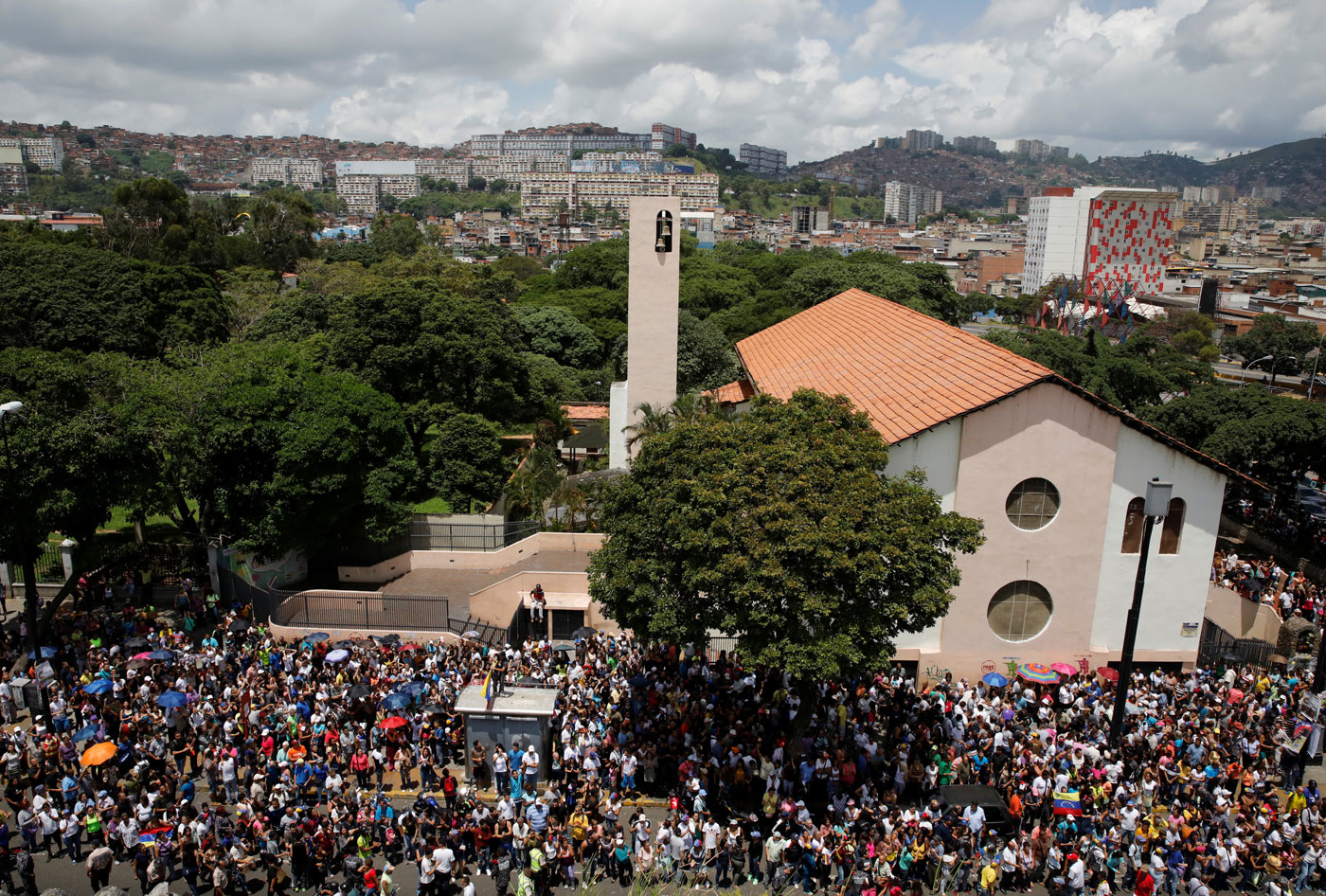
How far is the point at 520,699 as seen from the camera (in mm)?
17562

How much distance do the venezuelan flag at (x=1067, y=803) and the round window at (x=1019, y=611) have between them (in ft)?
21.7

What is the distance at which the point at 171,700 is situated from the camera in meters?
18.0

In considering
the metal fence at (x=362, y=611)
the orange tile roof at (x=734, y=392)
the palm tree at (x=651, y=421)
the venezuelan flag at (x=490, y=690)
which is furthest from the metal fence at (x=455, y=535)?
the orange tile roof at (x=734, y=392)

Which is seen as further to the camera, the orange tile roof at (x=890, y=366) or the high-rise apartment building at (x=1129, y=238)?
the high-rise apartment building at (x=1129, y=238)

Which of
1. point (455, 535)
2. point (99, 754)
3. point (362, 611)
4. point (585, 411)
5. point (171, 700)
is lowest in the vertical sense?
point (362, 611)

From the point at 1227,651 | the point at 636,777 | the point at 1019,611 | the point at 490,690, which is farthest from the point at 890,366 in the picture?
the point at 490,690

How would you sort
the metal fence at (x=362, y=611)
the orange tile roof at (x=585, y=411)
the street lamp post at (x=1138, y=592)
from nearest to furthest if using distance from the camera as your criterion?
1. the street lamp post at (x=1138, y=592)
2. the metal fence at (x=362, y=611)
3. the orange tile roof at (x=585, y=411)

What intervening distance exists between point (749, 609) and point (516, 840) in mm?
5418

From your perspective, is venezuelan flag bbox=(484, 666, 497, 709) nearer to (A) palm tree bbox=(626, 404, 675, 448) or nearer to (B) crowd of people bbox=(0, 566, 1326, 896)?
(B) crowd of people bbox=(0, 566, 1326, 896)

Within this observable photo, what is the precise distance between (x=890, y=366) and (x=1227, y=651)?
1136 centimetres

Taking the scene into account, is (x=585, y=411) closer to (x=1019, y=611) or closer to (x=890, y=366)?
(x=890, y=366)

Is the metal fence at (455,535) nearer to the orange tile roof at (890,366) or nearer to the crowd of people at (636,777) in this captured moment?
the crowd of people at (636,777)

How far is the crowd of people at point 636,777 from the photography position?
14797 millimetres

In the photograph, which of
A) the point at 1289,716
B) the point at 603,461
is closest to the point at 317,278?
the point at 603,461
